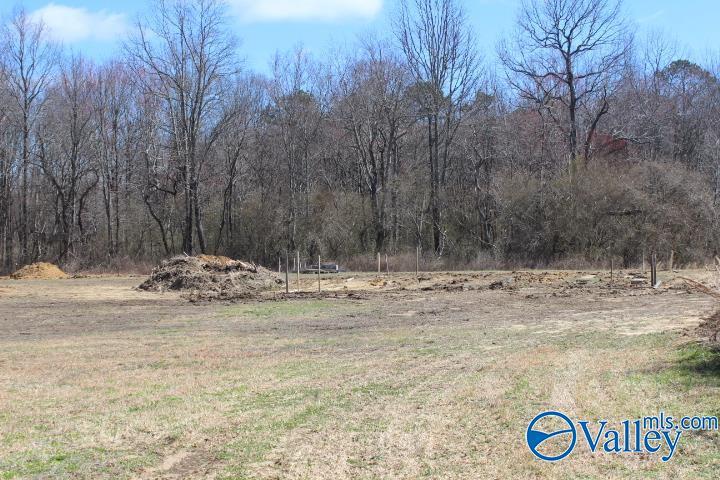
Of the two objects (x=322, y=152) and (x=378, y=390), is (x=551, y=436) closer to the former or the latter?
(x=378, y=390)

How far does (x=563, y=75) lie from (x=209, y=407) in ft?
135

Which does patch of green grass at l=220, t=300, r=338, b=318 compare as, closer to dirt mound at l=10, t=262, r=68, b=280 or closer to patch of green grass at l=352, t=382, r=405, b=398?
patch of green grass at l=352, t=382, r=405, b=398

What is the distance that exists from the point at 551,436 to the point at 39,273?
3736 centimetres

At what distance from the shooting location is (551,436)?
679 cm

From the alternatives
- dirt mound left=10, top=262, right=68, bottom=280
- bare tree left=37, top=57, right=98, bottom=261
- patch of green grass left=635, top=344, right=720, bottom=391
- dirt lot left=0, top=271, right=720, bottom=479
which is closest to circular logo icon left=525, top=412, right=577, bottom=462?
dirt lot left=0, top=271, right=720, bottom=479

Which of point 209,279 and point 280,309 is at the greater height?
point 209,279

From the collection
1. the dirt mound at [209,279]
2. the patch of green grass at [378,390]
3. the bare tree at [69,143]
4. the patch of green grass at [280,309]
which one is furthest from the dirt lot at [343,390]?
the bare tree at [69,143]

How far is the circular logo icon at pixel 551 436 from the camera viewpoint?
634 cm

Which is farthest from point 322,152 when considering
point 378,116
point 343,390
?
point 343,390

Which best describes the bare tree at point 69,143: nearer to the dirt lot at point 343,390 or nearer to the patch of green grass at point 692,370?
the dirt lot at point 343,390

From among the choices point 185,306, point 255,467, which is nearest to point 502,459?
point 255,467

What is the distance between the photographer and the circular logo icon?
6.34 m

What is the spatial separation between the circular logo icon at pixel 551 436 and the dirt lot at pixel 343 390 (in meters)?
0.13

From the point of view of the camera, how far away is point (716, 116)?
48.1 m
